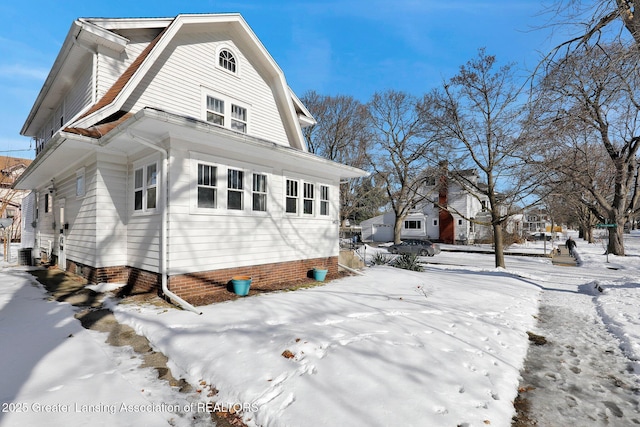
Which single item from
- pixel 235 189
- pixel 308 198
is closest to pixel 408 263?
pixel 308 198

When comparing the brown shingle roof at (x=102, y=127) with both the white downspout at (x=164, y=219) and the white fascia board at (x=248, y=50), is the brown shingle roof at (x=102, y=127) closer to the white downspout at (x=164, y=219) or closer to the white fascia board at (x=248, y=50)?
the white fascia board at (x=248, y=50)

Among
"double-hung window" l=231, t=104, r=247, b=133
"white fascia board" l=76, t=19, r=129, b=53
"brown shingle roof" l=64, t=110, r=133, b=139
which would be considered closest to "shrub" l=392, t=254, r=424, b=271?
"double-hung window" l=231, t=104, r=247, b=133

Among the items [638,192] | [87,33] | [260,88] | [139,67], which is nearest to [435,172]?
[260,88]

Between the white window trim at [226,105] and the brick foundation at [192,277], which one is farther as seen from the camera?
the white window trim at [226,105]

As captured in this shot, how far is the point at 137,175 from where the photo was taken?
7840 mm

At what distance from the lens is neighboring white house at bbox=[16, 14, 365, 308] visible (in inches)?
267

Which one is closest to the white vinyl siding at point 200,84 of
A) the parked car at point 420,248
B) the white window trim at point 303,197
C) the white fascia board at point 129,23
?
the white fascia board at point 129,23

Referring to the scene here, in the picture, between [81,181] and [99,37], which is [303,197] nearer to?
[81,181]

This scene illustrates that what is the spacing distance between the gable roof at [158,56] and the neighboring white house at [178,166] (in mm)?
43

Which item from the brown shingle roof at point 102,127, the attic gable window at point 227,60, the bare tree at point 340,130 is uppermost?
the bare tree at point 340,130

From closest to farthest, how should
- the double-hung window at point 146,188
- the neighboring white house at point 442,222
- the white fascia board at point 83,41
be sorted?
the double-hung window at point 146,188 → the white fascia board at point 83,41 → the neighboring white house at point 442,222

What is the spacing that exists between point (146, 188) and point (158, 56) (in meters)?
4.01

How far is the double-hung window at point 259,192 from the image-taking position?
8453 millimetres

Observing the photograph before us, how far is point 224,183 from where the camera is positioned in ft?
24.9
